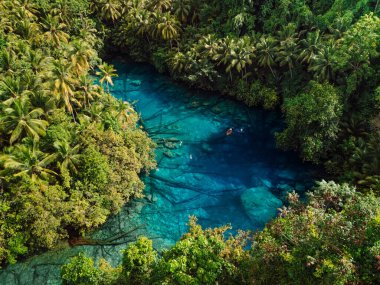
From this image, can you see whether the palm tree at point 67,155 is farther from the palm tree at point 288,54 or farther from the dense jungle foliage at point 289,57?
the palm tree at point 288,54

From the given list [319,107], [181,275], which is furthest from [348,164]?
[181,275]

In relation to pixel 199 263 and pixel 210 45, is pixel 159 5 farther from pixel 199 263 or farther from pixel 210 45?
pixel 199 263

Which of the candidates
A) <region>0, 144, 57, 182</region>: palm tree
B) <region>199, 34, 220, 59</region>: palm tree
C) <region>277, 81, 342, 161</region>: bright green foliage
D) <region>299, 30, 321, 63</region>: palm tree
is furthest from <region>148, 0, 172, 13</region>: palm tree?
<region>0, 144, 57, 182</region>: palm tree

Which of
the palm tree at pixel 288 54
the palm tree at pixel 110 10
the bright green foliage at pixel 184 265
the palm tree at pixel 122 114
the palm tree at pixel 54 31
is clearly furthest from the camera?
the palm tree at pixel 110 10

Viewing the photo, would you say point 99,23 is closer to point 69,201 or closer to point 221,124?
point 221,124

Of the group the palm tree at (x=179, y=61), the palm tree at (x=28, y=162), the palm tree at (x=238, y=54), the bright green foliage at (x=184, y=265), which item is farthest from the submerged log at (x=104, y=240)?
the palm tree at (x=179, y=61)

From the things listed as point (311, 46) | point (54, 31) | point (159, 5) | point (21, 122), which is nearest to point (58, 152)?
point (21, 122)

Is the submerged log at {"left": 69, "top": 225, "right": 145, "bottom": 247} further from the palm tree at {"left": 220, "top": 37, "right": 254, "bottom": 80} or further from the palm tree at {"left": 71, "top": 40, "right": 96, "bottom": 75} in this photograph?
the palm tree at {"left": 220, "top": 37, "right": 254, "bottom": 80}
